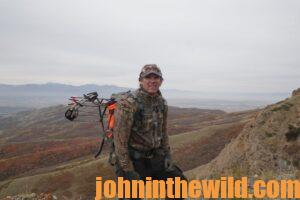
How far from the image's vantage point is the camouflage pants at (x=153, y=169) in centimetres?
880

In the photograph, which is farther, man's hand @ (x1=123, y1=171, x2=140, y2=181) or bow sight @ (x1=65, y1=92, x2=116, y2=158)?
bow sight @ (x1=65, y1=92, x2=116, y2=158)

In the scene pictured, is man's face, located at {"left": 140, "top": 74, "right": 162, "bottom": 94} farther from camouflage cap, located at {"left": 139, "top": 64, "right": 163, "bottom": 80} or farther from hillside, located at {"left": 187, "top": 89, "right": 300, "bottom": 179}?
hillside, located at {"left": 187, "top": 89, "right": 300, "bottom": 179}

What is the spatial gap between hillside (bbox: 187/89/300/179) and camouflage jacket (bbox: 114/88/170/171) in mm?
7942

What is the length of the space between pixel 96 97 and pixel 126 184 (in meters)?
3.27

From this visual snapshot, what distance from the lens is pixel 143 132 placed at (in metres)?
8.65

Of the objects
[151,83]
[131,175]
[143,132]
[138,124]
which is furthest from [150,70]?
[131,175]

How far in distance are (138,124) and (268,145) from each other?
10.8m

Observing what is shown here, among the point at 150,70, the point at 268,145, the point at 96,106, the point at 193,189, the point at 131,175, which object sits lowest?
the point at 193,189

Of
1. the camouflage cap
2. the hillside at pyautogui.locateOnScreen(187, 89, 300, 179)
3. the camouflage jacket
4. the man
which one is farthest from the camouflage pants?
the hillside at pyautogui.locateOnScreen(187, 89, 300, 179)

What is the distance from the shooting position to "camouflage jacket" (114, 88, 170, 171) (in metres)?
8.26

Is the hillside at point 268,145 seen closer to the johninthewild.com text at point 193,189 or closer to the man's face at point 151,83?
the johninthewild.com text at point 193,189

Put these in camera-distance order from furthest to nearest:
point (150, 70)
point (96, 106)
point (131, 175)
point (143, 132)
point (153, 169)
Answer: point (96, 106), point (153, 169), point (143, 132), point (150, 70), point (131, 175)

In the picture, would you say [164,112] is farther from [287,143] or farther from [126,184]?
[287,143]

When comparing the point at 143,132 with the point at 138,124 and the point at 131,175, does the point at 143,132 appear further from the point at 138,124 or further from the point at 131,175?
the point at 131,175
